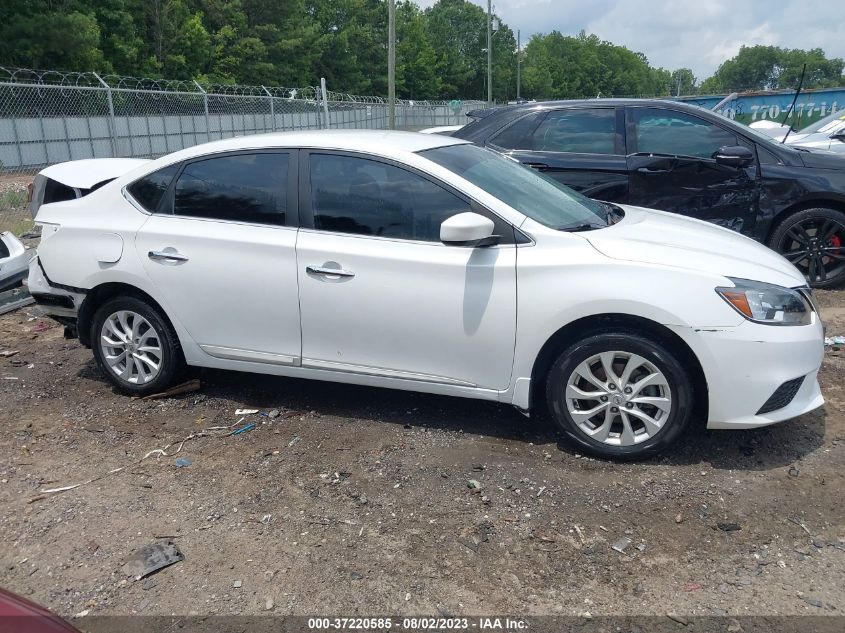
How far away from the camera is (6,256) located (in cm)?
694

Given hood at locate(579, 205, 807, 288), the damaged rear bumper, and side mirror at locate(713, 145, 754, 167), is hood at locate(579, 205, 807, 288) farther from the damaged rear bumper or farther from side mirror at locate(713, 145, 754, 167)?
the damaged rear bumper

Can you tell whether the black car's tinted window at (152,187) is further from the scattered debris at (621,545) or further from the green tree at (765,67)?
the green tree at (765,67)

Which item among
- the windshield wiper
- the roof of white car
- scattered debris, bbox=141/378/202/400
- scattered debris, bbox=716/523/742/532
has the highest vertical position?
the roof of white car

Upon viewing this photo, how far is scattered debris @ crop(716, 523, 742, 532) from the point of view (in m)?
3.24

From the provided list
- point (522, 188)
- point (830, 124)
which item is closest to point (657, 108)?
point (522, 188)

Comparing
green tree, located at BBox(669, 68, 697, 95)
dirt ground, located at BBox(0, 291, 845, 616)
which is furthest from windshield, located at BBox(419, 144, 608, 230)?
green tree, located at BBox(669, 68, 697, 95)

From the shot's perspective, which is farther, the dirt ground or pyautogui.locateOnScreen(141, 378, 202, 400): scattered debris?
pyautogui.locateOnScreen(141, 378, 202, 400): scattered debris

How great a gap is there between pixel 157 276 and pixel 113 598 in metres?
2.15

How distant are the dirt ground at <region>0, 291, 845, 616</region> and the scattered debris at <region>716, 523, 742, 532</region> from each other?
0.08 ft

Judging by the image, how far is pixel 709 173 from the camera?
6.70 m

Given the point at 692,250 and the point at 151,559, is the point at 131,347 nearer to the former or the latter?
the point at 151,559

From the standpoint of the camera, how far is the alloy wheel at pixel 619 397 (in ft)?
12.1

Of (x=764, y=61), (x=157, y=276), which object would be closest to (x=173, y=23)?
(x=157, y=276)

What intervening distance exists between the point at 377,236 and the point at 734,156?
3983 millimetres
